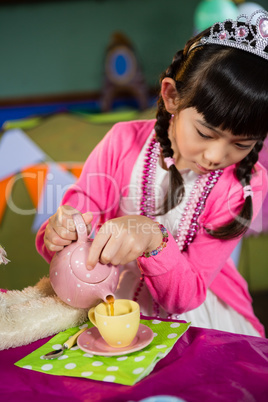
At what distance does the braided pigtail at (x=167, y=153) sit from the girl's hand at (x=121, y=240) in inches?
13.5

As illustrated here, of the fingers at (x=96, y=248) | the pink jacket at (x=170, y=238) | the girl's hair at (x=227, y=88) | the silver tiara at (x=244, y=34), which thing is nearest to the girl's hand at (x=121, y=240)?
the fingers at (x=96, y=248)

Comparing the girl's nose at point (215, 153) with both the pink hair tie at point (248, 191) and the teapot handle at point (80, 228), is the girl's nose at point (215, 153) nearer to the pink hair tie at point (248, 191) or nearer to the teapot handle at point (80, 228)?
the pink hair tie at point (248, 191)

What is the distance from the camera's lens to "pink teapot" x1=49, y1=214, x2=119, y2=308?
2.58 ft

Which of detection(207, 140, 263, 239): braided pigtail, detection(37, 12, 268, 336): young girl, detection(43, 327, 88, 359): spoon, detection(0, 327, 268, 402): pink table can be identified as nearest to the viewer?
detection(0, 327, 268, 402): pink table

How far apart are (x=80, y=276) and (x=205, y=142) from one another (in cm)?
41

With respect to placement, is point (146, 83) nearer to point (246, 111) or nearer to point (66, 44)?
point (66, 44)

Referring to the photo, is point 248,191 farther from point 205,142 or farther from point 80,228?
point 80,228

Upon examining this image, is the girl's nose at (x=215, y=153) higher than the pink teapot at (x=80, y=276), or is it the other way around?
the girl's nose at (x=215, y=153)

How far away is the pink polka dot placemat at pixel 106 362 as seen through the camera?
0.67 metres

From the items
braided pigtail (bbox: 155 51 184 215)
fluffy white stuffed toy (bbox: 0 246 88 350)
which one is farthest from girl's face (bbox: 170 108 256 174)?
fluffy white stuffed toy (bbox: 0 246 88 350)

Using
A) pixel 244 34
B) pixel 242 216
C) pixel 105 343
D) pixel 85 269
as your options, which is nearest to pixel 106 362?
pixel 105 343

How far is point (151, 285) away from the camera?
3.43ft

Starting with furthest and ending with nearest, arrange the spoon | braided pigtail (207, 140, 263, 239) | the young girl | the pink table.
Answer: braided pigtail (207, 140, 263, 239)
the young girl
the spoon
the pink table

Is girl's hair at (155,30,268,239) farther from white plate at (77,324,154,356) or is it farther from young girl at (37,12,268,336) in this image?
white plate at (77,324,154,356)
